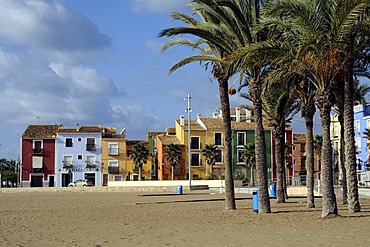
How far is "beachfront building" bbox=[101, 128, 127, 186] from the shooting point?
8688cm

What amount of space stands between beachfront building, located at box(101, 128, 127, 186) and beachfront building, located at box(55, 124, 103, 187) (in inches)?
29.2

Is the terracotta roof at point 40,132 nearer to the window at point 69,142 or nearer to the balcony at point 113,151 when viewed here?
the window at point 69,142

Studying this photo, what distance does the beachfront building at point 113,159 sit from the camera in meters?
86.9

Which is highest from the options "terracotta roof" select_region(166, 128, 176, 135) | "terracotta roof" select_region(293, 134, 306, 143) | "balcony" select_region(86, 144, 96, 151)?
"terracotta roof" select_region(166, 128, 176, 135)

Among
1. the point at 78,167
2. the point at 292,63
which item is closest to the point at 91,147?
the point at 78,167

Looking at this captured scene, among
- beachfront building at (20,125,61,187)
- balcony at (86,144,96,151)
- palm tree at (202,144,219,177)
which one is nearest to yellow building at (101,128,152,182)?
balcony at (86,144,96,151)

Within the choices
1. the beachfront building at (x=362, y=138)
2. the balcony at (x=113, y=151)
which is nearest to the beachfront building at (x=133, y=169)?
the balcony at (x=113, y=151)

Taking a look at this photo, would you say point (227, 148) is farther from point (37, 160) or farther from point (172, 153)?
point (37, 160)

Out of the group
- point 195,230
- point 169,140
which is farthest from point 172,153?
point 195,230

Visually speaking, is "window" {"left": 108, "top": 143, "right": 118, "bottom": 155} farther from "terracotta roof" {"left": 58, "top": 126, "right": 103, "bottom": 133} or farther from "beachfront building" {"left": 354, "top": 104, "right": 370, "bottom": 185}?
"beachfront building" {"left": 354, "top": 104, "right": 370, "bottom": 185}

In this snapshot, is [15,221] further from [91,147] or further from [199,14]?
[91,147]

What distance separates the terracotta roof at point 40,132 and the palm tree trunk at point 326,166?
7097cm

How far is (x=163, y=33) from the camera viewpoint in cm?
2256

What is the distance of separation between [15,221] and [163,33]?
9.16 metres
